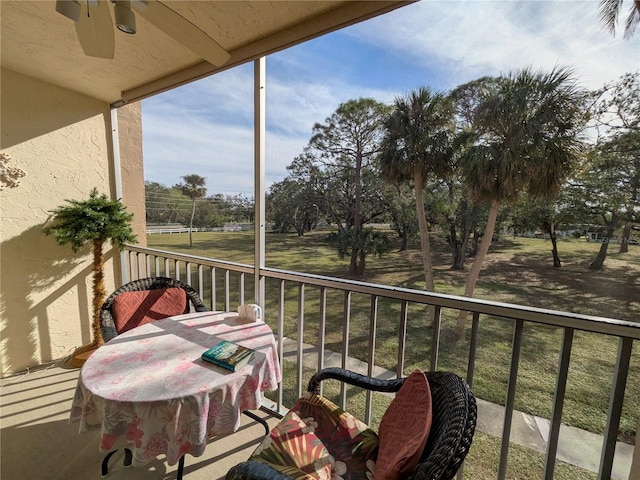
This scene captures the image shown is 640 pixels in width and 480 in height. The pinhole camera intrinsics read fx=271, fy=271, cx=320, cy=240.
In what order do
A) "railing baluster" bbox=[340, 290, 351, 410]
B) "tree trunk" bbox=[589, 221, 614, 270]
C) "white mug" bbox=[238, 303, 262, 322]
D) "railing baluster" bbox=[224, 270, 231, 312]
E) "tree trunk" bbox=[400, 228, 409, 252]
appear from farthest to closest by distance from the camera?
"tree trunk" bbox=[400, 228, 409, 252] → "railing baluster" bbox=[224, 270, 231, 312] → "white mug" bbox=[238, 303, 262, 322] → "railing baluster" bbox=[340, 290, 351, 410] → "tree trunk" bbox=[589, 221, 614, 270]

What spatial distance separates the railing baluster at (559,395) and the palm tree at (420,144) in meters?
0.97

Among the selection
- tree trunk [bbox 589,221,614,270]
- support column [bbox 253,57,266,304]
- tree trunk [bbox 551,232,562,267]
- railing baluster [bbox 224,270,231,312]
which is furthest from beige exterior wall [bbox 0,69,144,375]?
tree trunk [bbox 589,221,614,270]

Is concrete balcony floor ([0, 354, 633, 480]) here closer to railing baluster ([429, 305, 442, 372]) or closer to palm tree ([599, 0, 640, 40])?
railing baluster ([429, 305, 442, 372])

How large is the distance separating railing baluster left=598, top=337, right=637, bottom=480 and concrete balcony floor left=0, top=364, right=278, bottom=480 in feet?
6.04

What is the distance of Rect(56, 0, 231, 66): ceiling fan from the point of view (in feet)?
3.56

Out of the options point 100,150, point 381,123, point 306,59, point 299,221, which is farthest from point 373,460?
point 100,150

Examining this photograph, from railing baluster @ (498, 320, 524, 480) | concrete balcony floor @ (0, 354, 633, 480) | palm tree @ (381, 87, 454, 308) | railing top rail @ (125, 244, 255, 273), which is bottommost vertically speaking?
concrete balcony floor @ (0, 354, 633, 480)

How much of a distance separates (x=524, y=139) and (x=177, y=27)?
1.95m

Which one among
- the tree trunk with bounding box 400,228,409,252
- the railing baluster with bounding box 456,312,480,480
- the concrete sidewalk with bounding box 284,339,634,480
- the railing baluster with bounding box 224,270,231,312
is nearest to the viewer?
the railing baluster with bounding box 456,312,480,480

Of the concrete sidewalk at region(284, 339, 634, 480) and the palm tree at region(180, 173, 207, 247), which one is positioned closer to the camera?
the concrete sidewalk at region(284, 339, 634, 480)

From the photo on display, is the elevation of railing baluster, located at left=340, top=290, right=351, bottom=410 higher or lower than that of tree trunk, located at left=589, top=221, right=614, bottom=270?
lower

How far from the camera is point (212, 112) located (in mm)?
2979

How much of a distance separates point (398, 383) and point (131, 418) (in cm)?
111

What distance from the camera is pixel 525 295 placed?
70.9 inches
